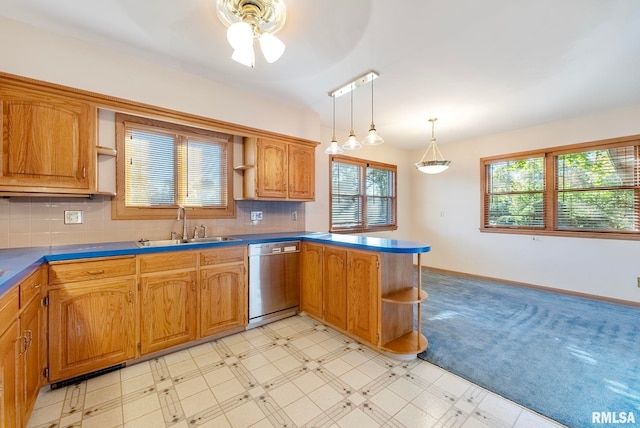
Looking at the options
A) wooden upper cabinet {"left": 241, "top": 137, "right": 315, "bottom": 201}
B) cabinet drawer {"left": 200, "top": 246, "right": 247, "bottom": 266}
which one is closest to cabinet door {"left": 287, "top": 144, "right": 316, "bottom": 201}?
wooden upper cabinet {"left": 241, "top": 137, "right": 315, "bottom": 201}

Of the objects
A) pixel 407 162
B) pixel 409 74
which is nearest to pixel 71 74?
pixel 409 74

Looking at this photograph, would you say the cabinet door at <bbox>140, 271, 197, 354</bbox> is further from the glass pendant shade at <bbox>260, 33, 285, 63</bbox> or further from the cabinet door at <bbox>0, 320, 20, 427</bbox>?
the glass pendant shade at <bbox>260, 33, 285, 63</bbox>

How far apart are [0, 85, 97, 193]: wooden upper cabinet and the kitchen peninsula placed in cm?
54

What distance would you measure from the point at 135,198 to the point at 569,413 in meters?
3.87

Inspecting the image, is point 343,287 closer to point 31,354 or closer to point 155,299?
point 155,299

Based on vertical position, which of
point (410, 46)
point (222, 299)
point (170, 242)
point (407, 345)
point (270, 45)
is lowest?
point (407, 345)

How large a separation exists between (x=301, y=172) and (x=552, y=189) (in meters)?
4.06

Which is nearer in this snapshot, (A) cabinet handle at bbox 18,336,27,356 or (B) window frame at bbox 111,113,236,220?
(A) cabinet handle at bbox 18,336,27,356

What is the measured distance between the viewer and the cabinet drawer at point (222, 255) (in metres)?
2.46

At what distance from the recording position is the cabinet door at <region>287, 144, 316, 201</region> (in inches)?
136

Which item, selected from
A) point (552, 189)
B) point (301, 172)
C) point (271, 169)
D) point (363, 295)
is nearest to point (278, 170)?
point (271, 169)

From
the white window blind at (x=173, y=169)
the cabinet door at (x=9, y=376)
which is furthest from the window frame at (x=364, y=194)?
the cabinet door at (x=9, y=376)

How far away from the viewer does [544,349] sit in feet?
7.86

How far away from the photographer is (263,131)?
3221 millimetres
